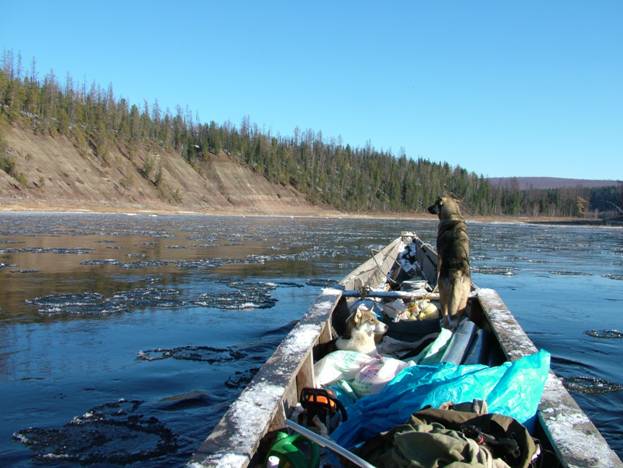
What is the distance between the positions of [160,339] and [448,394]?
5.43 m

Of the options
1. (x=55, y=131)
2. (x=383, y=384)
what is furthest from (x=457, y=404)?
(x=55, y=131)

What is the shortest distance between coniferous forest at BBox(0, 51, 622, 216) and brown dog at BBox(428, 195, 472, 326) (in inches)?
2470

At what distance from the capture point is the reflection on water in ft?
15.9

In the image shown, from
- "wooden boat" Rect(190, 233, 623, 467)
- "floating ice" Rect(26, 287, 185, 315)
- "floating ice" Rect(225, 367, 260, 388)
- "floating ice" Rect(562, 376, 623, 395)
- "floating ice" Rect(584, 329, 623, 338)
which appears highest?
"wooden boat" Rect(190, 233, 623, 467)

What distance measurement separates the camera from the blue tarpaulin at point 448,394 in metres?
3.24

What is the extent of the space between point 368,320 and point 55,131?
81.0m

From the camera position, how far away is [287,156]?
124562 millimetres

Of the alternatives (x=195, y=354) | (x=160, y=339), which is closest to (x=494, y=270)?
(x=160, y=339)

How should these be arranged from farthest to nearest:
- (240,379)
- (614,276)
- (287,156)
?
(287,156), (614,276), (240,379)

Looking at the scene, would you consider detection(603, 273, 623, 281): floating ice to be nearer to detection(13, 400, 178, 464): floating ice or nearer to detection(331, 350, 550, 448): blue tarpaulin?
detection(331, 350, 550, 448): blue tarpaulin

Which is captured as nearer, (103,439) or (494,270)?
(103,439)

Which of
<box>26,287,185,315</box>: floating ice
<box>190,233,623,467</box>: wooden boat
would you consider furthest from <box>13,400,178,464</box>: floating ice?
<box>26,287,185,315</box>: floating ice

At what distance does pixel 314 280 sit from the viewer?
556 inches

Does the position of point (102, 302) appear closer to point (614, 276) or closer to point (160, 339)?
point (160, 339)
